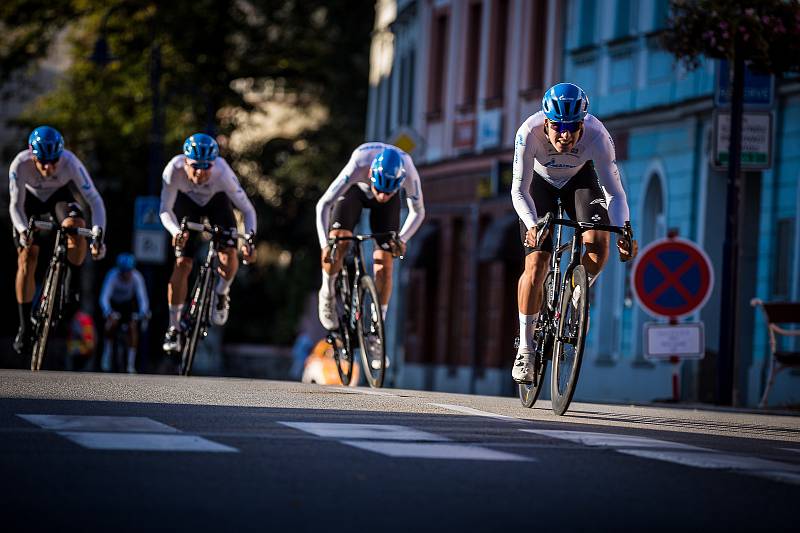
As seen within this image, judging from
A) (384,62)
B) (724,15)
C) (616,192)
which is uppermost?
(384,62)

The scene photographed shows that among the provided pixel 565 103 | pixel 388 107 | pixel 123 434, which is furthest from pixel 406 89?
pixel 123 434

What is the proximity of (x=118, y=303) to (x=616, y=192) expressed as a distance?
1718 cm

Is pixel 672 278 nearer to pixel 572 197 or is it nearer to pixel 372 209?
pixel 372 209


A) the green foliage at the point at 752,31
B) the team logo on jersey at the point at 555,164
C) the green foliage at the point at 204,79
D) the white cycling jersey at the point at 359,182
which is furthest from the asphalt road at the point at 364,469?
the green foliage at the point at 204,79

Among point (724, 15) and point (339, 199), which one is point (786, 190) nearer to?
point (724, 15)


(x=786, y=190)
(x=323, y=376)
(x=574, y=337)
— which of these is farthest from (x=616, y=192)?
(x=323, y=376)

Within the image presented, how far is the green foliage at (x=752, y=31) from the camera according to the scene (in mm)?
22078

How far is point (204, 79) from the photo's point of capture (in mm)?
55031

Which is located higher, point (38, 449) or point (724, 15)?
point (724, 15)

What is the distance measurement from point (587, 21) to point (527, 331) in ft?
73.3

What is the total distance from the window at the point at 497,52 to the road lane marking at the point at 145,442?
1195 inches

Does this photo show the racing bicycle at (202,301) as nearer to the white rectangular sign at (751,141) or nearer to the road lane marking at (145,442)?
the white rectangular sign at (751,141)

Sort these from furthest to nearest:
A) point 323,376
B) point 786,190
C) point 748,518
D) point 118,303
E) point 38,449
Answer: point 323,376
point 118,303
point 786,190
point 38,449
point 748,518

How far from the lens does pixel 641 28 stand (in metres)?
32.5
